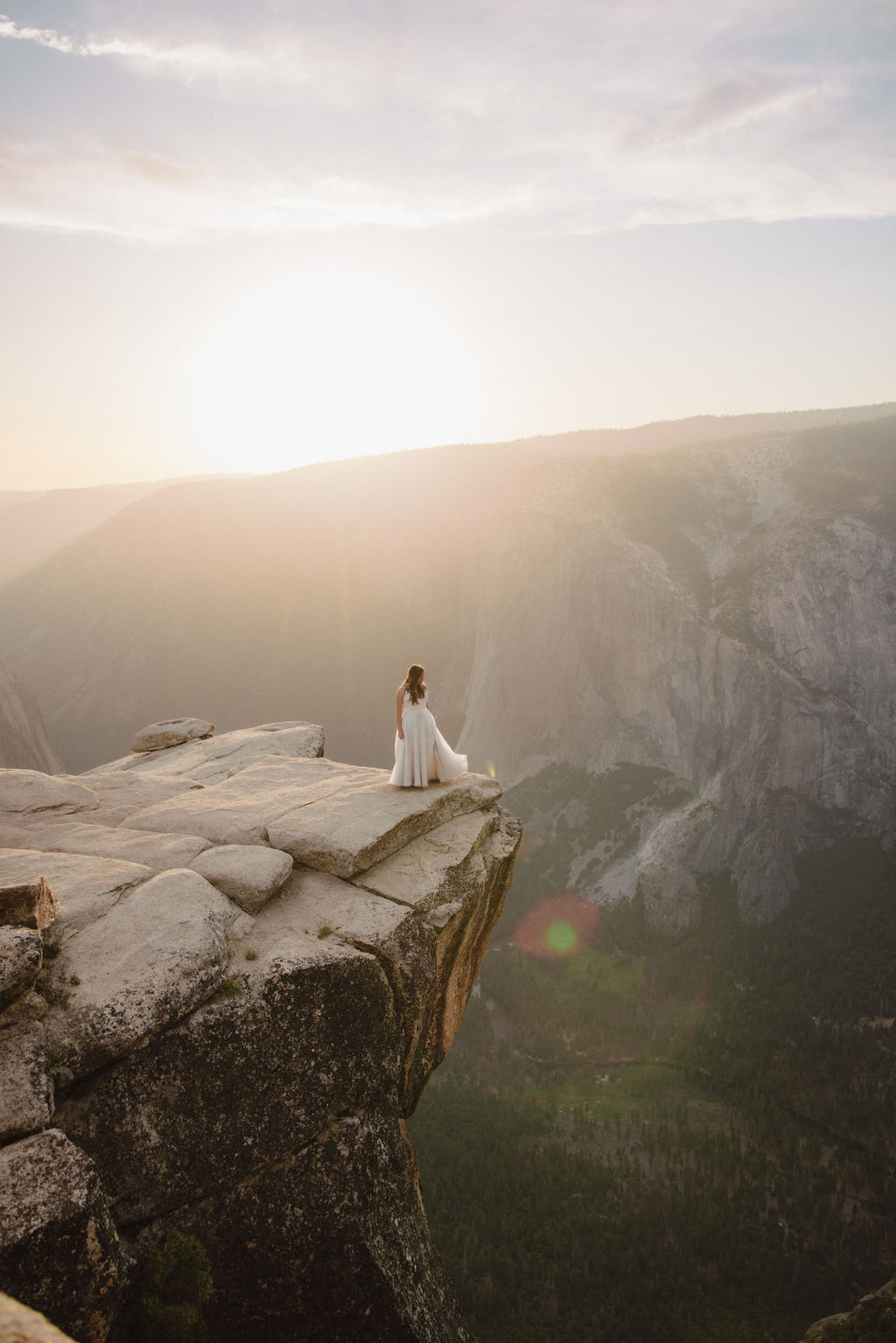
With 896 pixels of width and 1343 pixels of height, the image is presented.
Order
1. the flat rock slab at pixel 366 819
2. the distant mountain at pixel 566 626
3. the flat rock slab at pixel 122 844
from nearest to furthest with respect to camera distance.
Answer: the flat rock slab at pixel 122 844 < the flat rock slab at pixel 366 819 < the distant mountain at pixel 566 626

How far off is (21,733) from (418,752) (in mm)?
37433

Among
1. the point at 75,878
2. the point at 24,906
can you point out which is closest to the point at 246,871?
the point at 75,878

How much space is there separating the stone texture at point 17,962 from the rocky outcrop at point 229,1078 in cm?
2

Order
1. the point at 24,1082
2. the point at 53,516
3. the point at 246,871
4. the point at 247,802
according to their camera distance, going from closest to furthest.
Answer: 1. the point at 24,1082
2. the point at 246,871
3. the point at 247,802
4. the point at 53,516

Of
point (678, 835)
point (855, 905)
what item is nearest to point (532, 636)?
point (678, 835)

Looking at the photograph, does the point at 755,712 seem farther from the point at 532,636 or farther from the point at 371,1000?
the point at 371,1000

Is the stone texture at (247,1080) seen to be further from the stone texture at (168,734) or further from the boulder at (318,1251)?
the stone texture at (168,734)

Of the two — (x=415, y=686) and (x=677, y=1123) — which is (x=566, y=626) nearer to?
(x=677, y=1123)

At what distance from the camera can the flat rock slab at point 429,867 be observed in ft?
30.2

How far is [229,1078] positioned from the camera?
682 centimetres

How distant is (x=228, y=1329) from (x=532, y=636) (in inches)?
1566

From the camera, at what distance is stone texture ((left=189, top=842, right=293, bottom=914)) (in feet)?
27.8

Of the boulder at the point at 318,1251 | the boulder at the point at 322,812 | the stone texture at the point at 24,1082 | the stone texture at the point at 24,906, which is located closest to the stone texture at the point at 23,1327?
the stone texture at the point at 24,1082

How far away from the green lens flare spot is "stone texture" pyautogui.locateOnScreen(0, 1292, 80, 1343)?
89.6 feet
